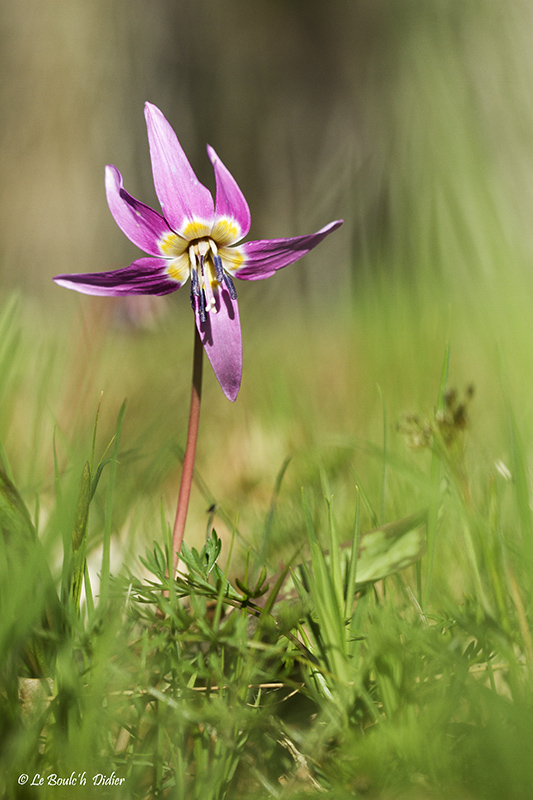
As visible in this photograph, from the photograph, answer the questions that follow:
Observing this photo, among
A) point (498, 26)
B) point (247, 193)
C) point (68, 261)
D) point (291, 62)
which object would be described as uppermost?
point (291, 62)

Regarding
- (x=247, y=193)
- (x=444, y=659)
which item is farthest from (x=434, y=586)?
(x=247, y=193)

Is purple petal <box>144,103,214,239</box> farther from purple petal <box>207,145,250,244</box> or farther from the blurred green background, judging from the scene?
the blurred green background

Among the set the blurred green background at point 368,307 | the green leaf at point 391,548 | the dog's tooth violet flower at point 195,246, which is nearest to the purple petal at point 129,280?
the dog's tooth violet flower at point 195,246

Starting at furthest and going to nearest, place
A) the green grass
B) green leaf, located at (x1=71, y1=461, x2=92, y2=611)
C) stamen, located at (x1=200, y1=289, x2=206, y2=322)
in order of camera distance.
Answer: stamen, located at (x1=200, y1=289, x2=206, y2=322)
green leaf, located at (x1=71, y1=461, x2=92, y2=611)
the green grass

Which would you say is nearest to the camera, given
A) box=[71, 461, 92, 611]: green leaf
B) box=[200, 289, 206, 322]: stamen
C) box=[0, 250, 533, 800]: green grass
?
box=[0, 250, 533, 800]: green grass

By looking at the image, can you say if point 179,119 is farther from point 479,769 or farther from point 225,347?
point 479,769

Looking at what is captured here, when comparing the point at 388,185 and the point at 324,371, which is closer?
the point at 388,185

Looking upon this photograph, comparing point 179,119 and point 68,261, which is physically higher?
point 179,119

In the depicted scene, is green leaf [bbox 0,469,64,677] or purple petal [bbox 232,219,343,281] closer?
green leaf [bbox 0,469,64,677]

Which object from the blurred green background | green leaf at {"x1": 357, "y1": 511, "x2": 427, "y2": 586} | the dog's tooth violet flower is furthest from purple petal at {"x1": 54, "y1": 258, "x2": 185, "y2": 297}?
green leaf at {"x1": 357, "y1": 511, "x2": 427, "y2": 586}
